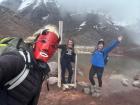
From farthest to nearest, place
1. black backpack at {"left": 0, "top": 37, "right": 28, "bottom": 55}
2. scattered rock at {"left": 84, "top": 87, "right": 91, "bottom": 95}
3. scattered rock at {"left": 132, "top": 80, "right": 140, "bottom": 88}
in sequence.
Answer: scattered rock at {"left": 132, "top": 80, "right": 140, "bottom": 88}, scattered rock at {"left": 84, "top": 87, "right": 91, "bottom": 95}, black backpack at {"left": 0, "top": 37, "right": 28, "bottom": 55}

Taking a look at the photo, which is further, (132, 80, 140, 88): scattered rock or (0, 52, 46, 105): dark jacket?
(132, 80, 140, 88): scattered rock

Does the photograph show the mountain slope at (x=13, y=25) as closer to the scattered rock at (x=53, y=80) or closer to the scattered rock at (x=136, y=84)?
the scattered rock at (x=53, y=80)

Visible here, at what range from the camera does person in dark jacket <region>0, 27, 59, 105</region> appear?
204 cm

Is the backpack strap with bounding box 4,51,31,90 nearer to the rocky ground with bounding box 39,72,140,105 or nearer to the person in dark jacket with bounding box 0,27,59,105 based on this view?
the person in dark jacket with bounding box 0,27,59,105

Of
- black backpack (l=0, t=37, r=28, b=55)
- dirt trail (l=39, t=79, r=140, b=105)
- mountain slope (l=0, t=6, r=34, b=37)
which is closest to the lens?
black backpack (l=0, t=37, r=28, b=55)

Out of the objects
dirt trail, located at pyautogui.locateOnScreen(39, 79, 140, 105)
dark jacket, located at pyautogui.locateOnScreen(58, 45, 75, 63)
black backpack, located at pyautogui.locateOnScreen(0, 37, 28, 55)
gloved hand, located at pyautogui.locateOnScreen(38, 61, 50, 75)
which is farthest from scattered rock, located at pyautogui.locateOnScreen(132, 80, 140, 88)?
black backpack, located at pyautogui.locateOnScreen(0, 37, 28, 55)

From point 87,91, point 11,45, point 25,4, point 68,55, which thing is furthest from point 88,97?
point 25,4

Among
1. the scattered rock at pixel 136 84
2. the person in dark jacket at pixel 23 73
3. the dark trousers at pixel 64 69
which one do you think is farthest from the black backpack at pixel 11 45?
the scattered rock at pixel 136 84

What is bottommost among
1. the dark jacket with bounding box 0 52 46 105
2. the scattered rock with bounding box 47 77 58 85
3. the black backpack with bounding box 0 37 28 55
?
the scattered rock with bounding box 47 77 58 85

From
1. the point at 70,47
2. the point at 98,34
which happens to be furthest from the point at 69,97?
the point at 98,34

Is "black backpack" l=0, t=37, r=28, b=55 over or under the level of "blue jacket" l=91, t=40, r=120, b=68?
over

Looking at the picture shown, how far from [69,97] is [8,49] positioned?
7864 millimetres

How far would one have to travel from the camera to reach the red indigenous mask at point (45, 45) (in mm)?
2348

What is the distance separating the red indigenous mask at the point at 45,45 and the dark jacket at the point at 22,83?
0.39ft
